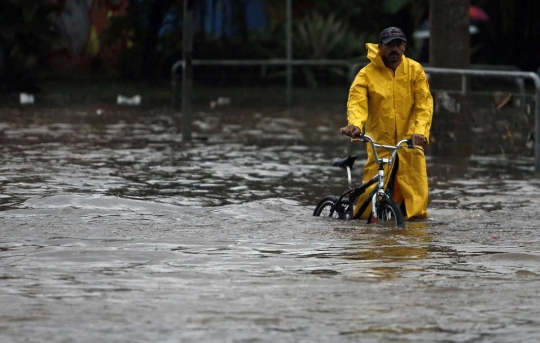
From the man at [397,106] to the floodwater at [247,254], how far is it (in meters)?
0.37

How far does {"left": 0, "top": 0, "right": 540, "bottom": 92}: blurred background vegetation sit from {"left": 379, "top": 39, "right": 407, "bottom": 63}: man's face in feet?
69.8

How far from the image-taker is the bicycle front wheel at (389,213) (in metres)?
11.5

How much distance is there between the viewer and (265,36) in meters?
37.1

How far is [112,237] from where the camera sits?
11062mm

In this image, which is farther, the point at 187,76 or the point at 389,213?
the point at 187,76

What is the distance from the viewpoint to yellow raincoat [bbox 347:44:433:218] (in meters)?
11.9

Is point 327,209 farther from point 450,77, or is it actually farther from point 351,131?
point 450,77

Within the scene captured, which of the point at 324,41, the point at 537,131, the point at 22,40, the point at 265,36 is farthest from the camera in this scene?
the point at 265,36

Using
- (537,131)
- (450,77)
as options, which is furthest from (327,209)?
(450,77)

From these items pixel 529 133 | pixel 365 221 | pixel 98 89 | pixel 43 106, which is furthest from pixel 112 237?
pixel 98 89

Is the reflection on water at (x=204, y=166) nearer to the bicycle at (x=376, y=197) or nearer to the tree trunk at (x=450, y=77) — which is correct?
the tree trunk at (x=450, y=77)

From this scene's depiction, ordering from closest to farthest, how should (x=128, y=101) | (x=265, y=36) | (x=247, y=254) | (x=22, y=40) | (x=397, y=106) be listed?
(x=247, y=254), (x=397, y=106), (x=128, y=101), (x=22, y=40), (x=265, y=36)

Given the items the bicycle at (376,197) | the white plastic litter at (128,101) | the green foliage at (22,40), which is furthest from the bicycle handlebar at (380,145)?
the green foliage at (22,40)

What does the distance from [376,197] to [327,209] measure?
1.02 m
